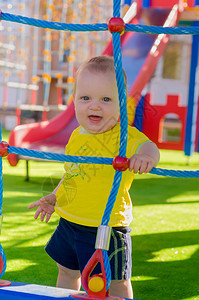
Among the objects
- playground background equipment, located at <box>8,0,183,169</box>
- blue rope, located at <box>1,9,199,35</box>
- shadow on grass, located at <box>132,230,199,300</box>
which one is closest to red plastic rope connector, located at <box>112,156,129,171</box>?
blue rope, located at <box>1,9,199,35</box>

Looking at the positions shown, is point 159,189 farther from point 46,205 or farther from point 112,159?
point 112,159

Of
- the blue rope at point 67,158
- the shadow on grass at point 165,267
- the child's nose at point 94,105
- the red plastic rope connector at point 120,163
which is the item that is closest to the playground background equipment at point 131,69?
the shadow on grass at point 165,267

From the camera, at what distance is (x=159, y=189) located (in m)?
3.53

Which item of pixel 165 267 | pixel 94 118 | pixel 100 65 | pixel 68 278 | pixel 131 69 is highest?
pixel 131 69

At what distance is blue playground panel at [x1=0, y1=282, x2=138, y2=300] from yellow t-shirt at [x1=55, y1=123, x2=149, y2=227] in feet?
0.77

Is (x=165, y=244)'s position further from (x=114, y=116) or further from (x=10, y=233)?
(x=114, y=116)

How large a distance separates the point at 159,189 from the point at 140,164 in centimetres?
266

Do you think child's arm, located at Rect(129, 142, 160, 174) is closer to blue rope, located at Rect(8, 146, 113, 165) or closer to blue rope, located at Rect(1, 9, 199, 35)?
blue rope, located at Rect(8, 146, 113, 165)

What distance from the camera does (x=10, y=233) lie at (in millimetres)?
2070

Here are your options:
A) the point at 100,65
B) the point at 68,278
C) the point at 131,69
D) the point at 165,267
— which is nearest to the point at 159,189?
the point at 131,69

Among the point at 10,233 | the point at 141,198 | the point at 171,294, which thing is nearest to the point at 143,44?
the point at 141,198

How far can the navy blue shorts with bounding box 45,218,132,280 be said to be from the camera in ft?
3.51

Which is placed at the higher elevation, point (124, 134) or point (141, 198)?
point (124, 134)

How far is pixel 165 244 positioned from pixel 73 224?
97cm
